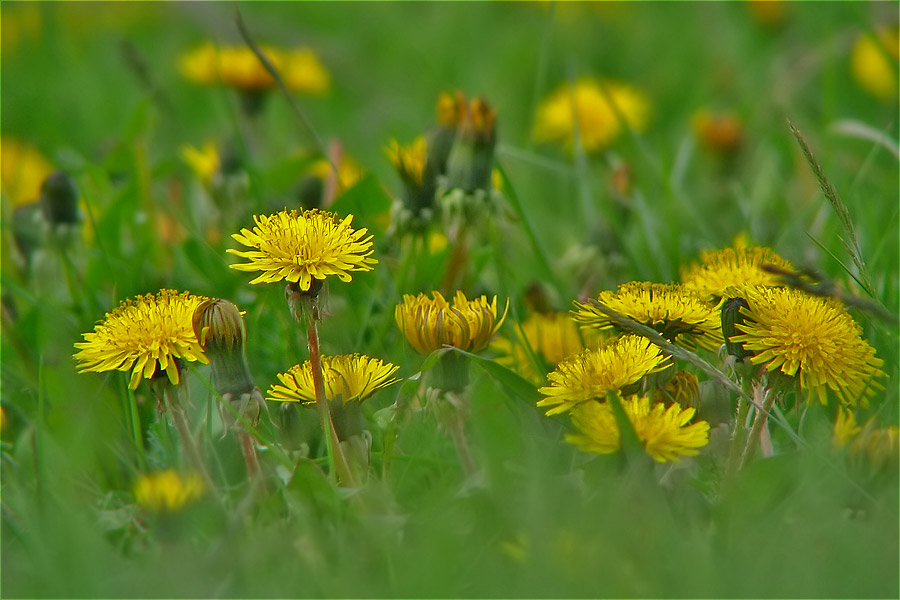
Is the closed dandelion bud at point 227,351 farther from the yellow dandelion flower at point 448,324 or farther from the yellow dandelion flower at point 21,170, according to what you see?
the yellow dandelion flower at point 21,170

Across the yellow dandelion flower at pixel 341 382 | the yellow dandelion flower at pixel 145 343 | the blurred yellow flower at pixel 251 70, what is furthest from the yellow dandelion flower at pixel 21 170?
the yellow dandelion flower at pixel 341 382

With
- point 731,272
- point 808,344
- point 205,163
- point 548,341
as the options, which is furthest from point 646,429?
point 205,163

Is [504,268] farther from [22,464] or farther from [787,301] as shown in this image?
[22,464]

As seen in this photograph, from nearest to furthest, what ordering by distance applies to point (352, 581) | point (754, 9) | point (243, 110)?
point (352, 581) < point (243, 110) < point (754, 9)

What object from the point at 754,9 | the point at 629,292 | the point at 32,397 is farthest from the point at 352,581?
the point at 754,9

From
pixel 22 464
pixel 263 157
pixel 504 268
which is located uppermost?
pixel 263 157

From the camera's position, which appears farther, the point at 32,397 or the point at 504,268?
the point at 504,268

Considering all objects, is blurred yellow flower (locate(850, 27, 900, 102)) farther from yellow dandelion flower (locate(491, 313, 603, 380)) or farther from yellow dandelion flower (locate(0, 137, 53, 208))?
yellow dandelion flower (locate(0, 137, 53, 208))
